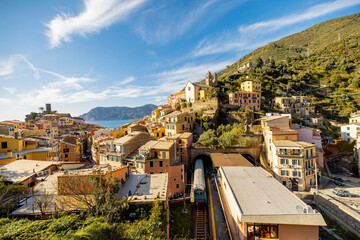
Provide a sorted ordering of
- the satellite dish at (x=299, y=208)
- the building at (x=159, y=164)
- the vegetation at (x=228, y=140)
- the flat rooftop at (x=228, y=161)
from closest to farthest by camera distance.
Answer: the satellite dish at (x=299, y=208) → the building at (x=159, y=164) → the flat rooftop at (x=228, y=161) → the vegetation at (x=228, y=140)

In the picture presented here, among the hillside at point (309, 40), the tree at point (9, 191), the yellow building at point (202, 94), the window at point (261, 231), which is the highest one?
the hillside at point (309, 40)

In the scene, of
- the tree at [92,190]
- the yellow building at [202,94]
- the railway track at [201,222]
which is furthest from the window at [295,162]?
the yellow building at [202,94]

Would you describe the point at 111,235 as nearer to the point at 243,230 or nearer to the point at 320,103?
the point at 243,230

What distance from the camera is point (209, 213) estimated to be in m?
18.3

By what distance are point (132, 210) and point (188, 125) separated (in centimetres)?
2647

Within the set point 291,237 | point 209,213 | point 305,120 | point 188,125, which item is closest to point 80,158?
point 188,125

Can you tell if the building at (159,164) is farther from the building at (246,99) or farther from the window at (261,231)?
the building at (246,99)

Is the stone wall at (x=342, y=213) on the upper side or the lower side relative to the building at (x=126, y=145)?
lower

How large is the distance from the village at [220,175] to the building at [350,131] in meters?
0.22

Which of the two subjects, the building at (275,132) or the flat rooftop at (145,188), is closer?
the flat rooftop at (145,188)

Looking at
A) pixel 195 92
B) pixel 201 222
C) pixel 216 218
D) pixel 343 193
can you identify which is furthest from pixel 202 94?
pixel 201 222

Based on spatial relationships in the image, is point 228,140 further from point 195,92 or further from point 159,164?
point 195,92

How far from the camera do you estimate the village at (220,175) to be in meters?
11.5

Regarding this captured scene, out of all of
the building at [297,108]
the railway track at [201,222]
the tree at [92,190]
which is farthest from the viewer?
the building at [297,108]
